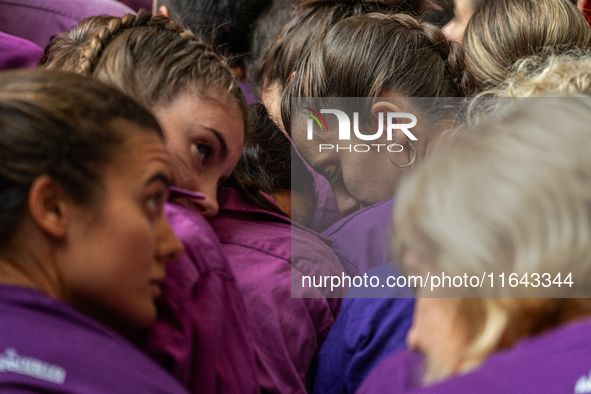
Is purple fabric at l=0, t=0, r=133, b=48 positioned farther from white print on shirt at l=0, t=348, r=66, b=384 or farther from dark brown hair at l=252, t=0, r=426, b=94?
white print on shirt at l=0, t=348, r=66, b=384

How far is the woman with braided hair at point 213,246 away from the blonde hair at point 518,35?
77 cm

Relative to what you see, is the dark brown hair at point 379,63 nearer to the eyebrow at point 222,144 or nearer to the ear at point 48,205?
the eyebrow at point 222,144

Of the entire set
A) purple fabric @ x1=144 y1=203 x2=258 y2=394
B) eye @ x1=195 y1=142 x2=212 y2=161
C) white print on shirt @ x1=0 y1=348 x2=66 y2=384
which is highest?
eye @ x1=195 y1=142 x2=212 y2=161

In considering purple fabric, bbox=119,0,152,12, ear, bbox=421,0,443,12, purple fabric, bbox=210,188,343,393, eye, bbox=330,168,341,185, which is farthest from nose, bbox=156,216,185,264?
purple fabric, bbox=119,0,152,12

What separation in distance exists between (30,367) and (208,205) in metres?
0.51

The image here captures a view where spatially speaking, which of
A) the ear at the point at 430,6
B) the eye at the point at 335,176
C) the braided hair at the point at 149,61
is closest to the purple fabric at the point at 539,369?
the braided hair at the point at 149,61

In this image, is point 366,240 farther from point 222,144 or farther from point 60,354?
point 60,354

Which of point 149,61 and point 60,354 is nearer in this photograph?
point 60,354

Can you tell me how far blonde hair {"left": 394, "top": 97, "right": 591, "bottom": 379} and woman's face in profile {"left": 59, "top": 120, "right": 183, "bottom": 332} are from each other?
38cm

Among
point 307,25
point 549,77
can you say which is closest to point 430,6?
point 307,25

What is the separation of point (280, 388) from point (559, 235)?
1.83 ft

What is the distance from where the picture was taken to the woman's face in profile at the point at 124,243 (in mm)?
782

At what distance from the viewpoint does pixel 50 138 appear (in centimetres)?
76

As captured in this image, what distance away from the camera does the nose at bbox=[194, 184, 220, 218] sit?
3.68 feet
